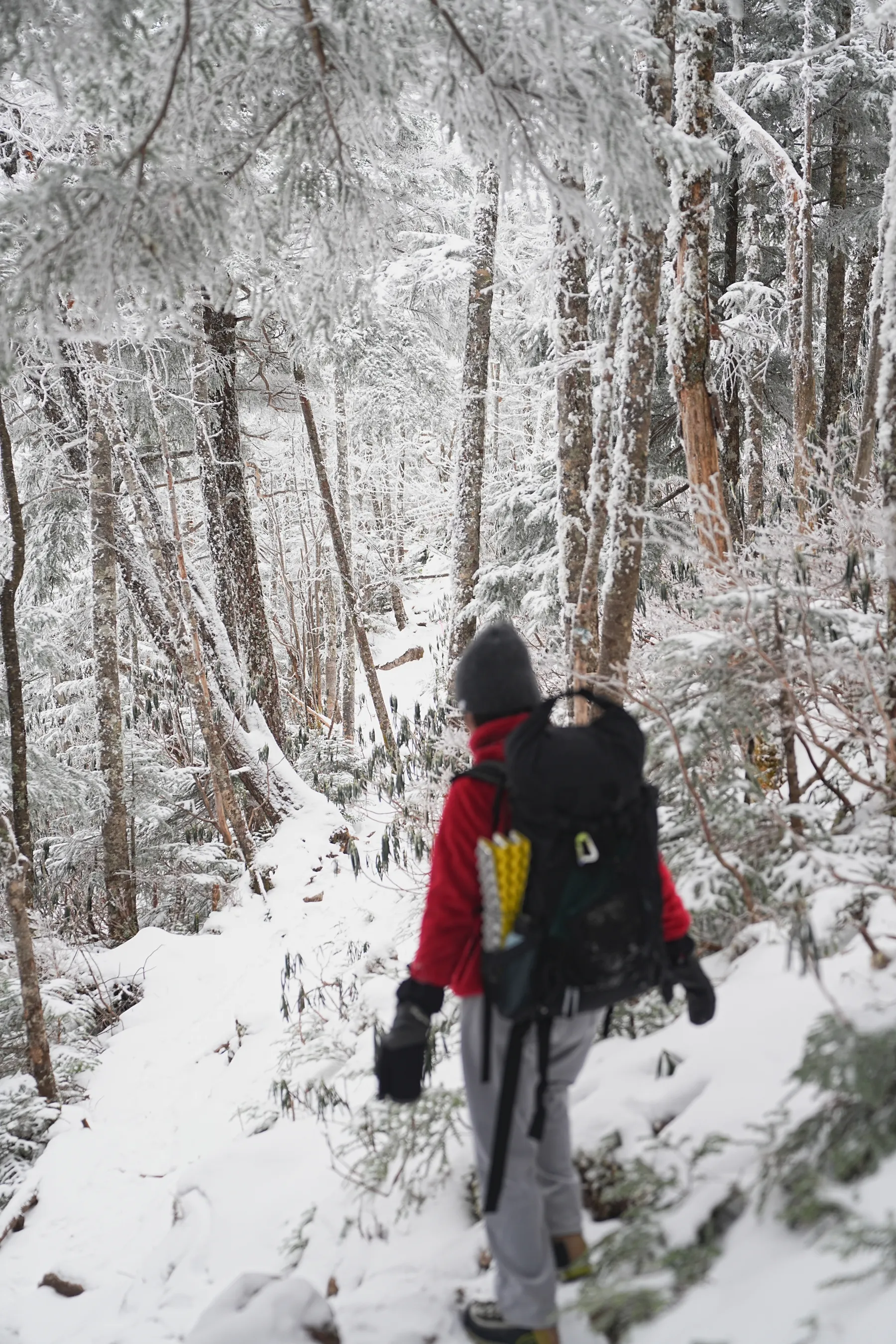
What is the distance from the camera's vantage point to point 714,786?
3.52 m

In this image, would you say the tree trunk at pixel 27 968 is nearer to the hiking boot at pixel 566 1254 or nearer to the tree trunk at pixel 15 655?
the tree trunk at pixel 15 655

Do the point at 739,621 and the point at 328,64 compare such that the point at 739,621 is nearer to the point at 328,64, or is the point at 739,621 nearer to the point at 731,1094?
the point at 731,1094

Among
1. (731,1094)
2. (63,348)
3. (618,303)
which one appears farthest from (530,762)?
(63,348)

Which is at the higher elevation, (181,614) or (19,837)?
(181,614)

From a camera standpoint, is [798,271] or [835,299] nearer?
[798,271]

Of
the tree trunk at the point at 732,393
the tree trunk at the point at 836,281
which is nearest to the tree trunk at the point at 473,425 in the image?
the tree trunk at the point at 732,393

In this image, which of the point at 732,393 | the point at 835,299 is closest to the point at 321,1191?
the point at 732,393

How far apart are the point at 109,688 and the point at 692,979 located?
8.58 metres

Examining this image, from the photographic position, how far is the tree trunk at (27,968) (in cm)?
529

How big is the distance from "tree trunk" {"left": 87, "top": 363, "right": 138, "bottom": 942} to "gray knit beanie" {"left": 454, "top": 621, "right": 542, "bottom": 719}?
7.57 m

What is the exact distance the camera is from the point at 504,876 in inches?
79.9

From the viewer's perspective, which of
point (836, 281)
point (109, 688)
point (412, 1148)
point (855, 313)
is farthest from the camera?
point (855, 313)

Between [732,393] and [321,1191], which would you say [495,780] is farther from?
[732,393]

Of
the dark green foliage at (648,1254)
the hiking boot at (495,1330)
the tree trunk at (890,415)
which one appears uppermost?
the tree trunk at (890,415)
